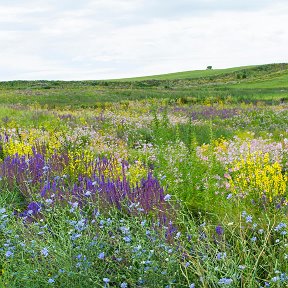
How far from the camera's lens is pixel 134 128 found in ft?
45.5

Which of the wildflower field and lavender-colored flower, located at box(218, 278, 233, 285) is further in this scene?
the wildflower field

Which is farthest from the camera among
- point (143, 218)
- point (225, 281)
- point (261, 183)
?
point (261, 183)

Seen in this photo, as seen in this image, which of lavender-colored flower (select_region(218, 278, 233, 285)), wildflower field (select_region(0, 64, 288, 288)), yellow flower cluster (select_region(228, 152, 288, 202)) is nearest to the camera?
lavender-colored flower (select_region(218, 278, 233, 285))

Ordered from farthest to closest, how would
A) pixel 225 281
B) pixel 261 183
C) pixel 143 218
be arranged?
pixel 261 183, pixel 143 218, pixel 225 281

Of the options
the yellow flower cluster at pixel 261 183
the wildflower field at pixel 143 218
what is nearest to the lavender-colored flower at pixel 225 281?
the wildflower field at pixel 143 218

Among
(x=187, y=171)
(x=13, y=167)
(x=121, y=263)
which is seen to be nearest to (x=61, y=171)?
(x=13, y=167)

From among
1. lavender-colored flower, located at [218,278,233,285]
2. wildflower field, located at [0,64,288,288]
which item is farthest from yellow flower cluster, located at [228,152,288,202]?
lavender-colored flower, located at [218,278,233,285]

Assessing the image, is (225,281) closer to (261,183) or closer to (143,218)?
(143,218)

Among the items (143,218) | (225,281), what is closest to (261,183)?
(143,218)

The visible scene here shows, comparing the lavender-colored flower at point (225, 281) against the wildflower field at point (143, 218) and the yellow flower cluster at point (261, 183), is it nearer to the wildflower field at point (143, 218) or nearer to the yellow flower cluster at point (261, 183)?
the wildflower field at point (143, 218)

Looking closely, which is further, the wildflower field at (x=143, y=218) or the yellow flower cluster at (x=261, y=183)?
the yellow flower cluster at (x=261, y=183)

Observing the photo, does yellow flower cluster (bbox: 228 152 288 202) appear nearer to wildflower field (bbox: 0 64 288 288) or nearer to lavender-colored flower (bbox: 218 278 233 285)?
wildflower field (bbox: 0 64 288 288)

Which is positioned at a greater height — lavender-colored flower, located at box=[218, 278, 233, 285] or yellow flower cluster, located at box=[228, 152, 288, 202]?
lavender-colored flower, located at box=[218, 278, 233, 285]

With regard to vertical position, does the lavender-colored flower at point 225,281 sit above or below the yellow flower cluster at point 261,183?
above
